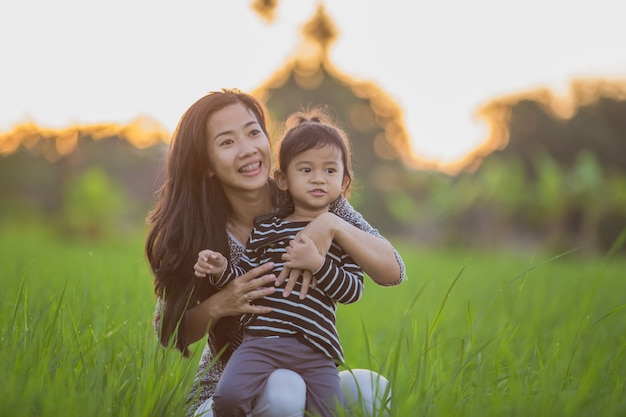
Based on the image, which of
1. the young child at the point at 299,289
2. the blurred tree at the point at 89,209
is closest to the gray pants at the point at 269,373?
the young child at the point at 299,289

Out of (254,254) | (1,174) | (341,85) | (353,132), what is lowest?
(254,254)

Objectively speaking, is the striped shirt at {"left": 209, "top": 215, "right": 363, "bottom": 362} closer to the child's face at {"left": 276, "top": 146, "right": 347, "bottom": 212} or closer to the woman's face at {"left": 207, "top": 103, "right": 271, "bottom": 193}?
the child's face at {"left": 276, "top": 146, "right": 347, "bottom": 212}

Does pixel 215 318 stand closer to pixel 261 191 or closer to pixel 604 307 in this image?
pixel 261 191

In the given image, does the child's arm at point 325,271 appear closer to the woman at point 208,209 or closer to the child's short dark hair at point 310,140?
the woman at point 208,209

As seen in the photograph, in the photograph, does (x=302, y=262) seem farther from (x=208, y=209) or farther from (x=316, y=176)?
(x=208, y=209)

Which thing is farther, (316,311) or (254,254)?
(254,254)

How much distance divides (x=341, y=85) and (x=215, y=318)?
34.6 m

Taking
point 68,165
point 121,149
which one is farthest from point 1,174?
point 121,149

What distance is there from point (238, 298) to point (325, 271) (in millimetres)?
308

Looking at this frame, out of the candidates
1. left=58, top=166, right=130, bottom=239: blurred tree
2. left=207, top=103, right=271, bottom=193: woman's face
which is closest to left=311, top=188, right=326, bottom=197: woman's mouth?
left=207, top=103, right=271, bottom=193: woman's face

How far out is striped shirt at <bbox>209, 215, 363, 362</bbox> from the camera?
6.66 feet

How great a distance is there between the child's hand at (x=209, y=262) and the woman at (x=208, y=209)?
0.19 metres

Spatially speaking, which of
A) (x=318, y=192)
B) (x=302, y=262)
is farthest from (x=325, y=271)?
(x=318, y=192)

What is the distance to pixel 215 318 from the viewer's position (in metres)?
2.23
